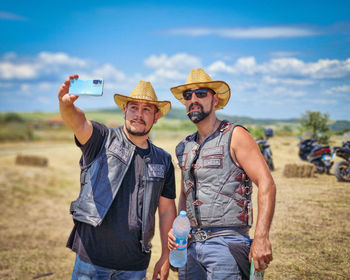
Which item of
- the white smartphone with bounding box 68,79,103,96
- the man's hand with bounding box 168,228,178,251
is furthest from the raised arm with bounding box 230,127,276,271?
the white smartphone with bounding box 68,79,103,96

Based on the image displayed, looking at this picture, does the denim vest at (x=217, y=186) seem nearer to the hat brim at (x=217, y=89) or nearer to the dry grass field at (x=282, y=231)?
the hat brim at (x=217, y=89)

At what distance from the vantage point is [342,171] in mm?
5348

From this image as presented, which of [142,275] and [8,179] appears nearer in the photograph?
[142,275]

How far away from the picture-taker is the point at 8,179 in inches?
543

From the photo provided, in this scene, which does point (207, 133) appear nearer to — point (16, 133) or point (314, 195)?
point (314, 195)

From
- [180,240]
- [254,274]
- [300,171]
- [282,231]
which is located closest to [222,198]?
[180,240]

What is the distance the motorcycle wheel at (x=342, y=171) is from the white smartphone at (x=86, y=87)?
431 cm

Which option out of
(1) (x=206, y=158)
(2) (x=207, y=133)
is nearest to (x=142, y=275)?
(1) (x=206, y=158)

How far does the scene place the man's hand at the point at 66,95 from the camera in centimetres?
286

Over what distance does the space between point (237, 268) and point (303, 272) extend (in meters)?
1.42

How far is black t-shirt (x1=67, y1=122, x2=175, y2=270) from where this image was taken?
→ 311 centimetres

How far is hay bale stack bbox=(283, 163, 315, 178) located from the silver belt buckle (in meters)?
3.62

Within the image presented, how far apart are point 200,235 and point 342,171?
11.7 ft

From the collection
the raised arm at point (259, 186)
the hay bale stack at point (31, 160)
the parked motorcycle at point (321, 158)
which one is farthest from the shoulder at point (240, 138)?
the hay bale stack at point (31, 160)
